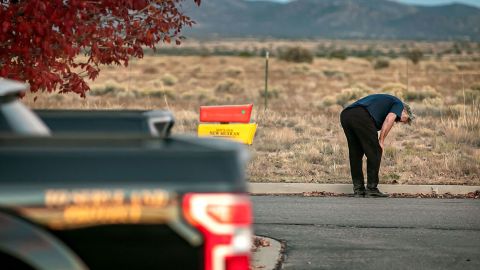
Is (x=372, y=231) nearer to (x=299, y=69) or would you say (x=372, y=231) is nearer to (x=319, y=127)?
(x=319, y=127)

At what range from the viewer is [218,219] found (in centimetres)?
392

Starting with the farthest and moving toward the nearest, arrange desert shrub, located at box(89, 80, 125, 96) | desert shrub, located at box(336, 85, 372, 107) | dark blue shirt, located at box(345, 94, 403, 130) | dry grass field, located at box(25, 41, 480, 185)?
desert shrub, located at box(89, 80, 125, 96) < desert shrub, located at box(336, 85, 372, 107) < dry grass field, located at box(25, 41, 480, 185) < dark blue shirt, located at box(345, 94, 403, 130)

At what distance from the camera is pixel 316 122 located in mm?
25672

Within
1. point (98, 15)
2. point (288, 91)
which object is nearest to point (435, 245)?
point (98, 15)

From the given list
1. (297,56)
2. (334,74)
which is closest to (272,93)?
(334,74)

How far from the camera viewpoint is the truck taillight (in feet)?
12.9

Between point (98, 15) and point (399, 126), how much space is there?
15.8 meters

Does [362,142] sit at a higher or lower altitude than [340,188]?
higher

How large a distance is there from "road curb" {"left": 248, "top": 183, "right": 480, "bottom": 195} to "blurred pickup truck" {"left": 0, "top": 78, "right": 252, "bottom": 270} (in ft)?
34.2

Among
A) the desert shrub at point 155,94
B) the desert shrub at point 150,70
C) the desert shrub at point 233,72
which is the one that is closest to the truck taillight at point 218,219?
the desert shrub at point 155,94

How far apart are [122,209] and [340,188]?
1088 cm

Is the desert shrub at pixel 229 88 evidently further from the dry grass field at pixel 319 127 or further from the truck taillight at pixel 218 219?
the truck taillight at pixel 218 219

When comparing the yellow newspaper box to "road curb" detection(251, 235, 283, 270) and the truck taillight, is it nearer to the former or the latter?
"road curb" detection(251, 235, 283, 270)

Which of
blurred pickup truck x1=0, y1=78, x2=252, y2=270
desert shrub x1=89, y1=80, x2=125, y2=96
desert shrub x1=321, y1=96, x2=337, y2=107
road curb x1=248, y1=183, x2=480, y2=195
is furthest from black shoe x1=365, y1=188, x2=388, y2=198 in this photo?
desert shrub x1=89, y1=80, x2=125, y2=96
